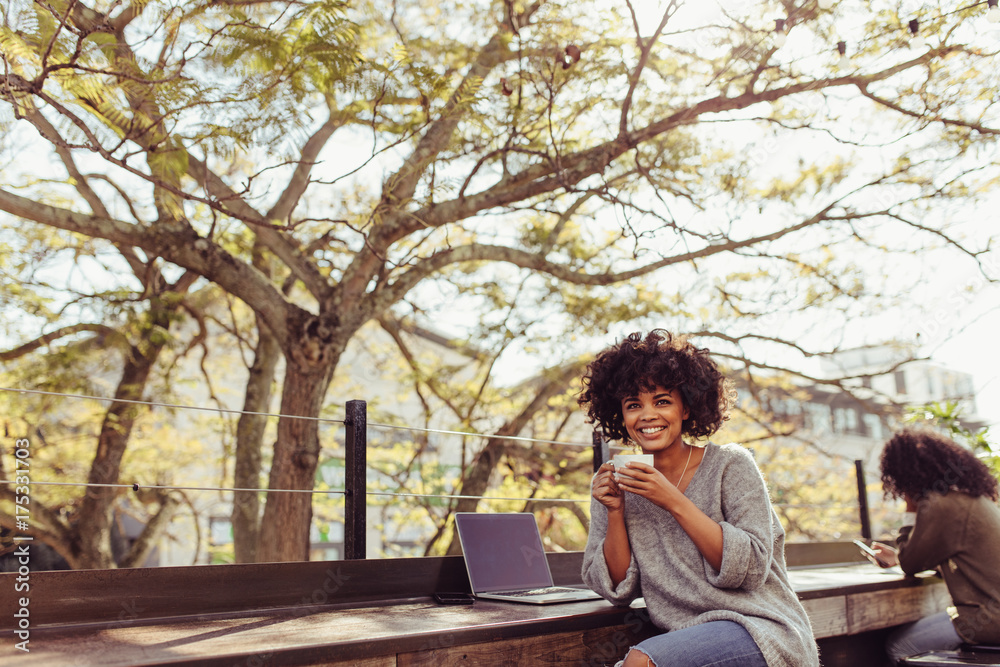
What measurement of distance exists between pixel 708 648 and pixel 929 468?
1.91 meters

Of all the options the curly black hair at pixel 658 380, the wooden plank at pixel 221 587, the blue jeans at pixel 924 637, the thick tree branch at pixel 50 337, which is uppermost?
the thick tree branch at pixel 50 337

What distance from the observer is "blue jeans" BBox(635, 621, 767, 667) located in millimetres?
1759

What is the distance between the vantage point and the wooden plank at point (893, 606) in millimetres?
3104

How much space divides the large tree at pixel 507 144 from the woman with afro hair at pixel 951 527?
1.59 meters

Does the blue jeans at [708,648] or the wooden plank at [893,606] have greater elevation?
the blue jeans at [708,648]

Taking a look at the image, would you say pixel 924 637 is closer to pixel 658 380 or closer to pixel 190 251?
pixel 658 380

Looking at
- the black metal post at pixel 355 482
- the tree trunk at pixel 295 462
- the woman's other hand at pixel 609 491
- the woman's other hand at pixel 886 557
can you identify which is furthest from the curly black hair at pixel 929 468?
the tree trunk at pixel 295 462

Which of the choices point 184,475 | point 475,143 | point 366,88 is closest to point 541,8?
point 475,143

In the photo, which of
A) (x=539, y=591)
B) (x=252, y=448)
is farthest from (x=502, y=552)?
(x=252, y=448)

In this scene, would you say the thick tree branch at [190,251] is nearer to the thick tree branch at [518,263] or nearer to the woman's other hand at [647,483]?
the thick tree branch at [518,263]

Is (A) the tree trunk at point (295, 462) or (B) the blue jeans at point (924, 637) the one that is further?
(A) the tree trunk at point (295, 462)

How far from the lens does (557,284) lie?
748cm

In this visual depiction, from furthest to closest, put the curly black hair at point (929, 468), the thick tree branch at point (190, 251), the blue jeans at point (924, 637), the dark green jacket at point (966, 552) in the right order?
the thick tree branch at point (190, 251), the blue jeans at point (924, 637), the curly black hair at point (929, 468), the dark green jacket at point (966, 552)

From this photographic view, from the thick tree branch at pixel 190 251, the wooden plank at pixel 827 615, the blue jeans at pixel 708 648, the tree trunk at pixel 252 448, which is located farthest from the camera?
the tree trunk at pixel 252 448
